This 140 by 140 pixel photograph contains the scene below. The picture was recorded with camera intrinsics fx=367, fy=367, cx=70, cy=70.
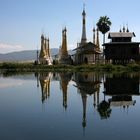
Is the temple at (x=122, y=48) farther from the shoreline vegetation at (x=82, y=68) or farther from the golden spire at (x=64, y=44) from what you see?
the golden spire at (x=64, y=44)

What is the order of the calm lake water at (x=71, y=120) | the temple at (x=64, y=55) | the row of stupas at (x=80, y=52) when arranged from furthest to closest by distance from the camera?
1. the temple at (x=64, y=55)
2. the row of stupas at (x=80, y=52)
3. the calm lake water at (x=71, y=120)

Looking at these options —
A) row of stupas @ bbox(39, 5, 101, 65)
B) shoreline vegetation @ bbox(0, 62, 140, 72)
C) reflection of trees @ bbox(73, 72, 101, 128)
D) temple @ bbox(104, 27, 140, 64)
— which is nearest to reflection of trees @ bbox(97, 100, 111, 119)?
reflection of trees @ bbox(73, 72, 101, 128)

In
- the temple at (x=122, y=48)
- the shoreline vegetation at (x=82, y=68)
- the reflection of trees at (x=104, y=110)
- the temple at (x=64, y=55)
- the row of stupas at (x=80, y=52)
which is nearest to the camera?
the reflection of trees at (x=104, y=110)

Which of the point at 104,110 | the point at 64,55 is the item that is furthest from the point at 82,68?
the point at 104,110

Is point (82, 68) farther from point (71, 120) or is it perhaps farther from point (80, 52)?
point (71, 120)

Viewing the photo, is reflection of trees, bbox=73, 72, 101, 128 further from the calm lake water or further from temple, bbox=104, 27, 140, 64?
temple, bbox=104, 27, 140, 64

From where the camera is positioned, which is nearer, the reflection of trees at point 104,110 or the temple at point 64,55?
the reflection of trees at point 104,110

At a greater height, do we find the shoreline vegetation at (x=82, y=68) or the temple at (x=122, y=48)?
the temple at (x=122, y=48)

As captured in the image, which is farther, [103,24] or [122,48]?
[103,24]

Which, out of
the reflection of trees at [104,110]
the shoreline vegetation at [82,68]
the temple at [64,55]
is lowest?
the reflection of trees at [104,110]

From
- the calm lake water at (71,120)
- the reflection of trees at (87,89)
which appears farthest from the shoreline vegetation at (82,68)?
the calm lake water at (71,120)

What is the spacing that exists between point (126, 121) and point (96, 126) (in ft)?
6.77

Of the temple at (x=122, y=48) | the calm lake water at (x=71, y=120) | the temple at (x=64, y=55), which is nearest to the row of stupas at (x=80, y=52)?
the temple at (x=64, y=55)

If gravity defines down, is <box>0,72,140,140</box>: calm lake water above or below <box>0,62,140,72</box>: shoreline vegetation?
below
